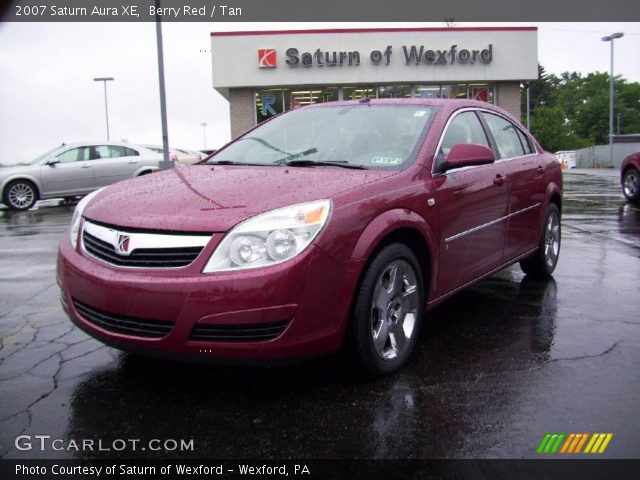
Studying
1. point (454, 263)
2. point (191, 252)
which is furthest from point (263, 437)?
point (454, 263)

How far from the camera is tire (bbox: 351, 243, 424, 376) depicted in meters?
3.08

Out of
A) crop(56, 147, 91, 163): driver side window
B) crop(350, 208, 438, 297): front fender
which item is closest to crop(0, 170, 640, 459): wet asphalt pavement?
crop(350, 208, 438, 297): front fender

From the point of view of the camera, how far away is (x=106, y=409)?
9.74 ft

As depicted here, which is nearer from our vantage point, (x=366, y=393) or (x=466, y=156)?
(x=366, y=393)

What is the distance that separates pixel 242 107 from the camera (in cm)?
2272

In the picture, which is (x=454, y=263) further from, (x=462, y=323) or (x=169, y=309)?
(x=169, y=309)

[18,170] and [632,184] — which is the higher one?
[18,170]

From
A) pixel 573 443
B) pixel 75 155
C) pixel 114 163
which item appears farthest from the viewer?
pixel 114 163

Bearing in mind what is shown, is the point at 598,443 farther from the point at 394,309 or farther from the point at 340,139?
the point at 340,139

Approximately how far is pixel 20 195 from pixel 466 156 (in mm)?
13306

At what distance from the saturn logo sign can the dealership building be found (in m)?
0.04

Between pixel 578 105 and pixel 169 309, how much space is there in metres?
101

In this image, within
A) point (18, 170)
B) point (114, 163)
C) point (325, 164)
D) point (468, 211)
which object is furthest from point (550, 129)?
point (325, 164)

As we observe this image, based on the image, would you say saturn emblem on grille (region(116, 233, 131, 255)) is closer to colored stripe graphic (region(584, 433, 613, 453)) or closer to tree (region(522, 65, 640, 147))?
colored stripe graphic (region(584, 433, 613, 453))
